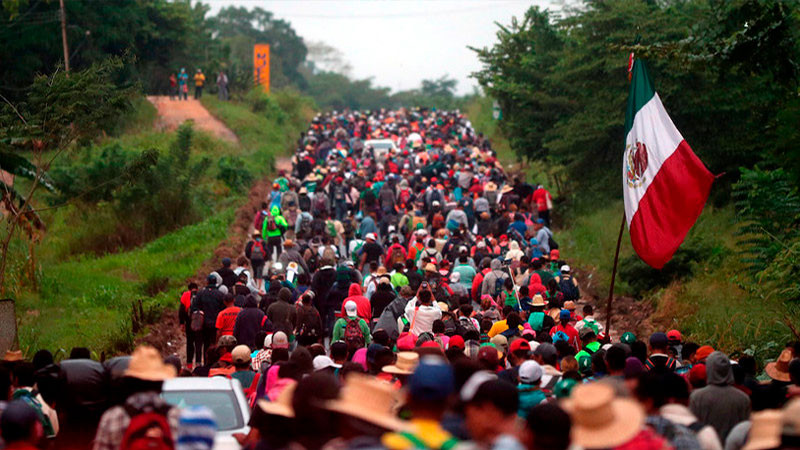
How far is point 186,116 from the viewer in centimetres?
5072

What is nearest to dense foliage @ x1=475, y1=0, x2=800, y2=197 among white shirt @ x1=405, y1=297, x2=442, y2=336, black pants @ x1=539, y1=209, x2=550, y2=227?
black pants @ x1=539, y1=209, x2=550, y2=227

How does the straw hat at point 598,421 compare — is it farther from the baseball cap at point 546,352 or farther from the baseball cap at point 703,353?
the baseball cap at point 703,353

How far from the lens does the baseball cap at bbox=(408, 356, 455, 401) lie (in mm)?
5086

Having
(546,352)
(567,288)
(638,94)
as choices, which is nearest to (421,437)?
(546,352)

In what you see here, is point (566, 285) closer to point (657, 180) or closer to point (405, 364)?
point (657, 180)

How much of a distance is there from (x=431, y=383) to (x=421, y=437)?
29 centimetres

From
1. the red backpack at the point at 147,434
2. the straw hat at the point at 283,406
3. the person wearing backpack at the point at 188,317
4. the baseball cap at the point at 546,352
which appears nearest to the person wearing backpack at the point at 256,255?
the person wearing backpack at the point at 188,317

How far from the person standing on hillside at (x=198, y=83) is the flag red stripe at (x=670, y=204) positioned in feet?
149

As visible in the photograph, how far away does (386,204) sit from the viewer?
2611 cm

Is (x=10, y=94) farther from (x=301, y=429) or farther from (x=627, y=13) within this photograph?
(x=301, y=429)

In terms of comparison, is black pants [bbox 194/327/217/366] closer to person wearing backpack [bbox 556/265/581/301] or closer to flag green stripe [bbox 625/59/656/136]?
person wearing backpack [bbox 556/265/581/301]

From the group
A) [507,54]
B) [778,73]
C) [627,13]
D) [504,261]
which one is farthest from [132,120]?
[778,73]

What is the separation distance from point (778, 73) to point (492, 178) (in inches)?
652

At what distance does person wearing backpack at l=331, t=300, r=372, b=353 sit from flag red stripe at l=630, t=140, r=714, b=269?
352 centimetres
